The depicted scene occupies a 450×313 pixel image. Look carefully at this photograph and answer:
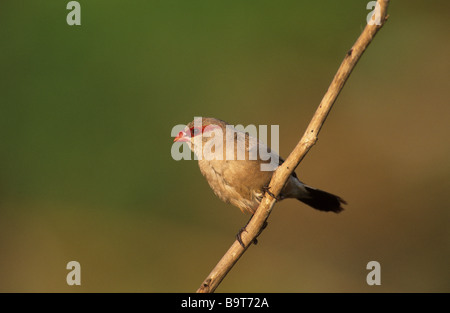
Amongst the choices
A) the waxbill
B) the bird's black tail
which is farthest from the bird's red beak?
the bird's black tail

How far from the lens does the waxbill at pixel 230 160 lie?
3.56 meters

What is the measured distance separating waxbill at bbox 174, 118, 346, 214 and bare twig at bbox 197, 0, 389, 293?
1.47 feet

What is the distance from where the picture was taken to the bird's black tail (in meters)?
4.21

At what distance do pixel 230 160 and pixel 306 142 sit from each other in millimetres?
1021

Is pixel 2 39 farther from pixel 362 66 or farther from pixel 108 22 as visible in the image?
pixel 362 66

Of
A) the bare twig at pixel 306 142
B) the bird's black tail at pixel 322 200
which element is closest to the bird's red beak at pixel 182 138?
the bare twig at pixel 306 142

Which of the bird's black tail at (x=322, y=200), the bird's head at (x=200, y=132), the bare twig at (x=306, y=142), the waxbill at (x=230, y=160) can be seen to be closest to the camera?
the bare twig at (x=306, y=142)

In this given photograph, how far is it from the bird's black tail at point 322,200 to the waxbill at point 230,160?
53 cm

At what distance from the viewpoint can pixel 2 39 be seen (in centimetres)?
627

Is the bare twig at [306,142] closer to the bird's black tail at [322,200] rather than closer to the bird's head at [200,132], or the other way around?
the bird's head at [200,132]

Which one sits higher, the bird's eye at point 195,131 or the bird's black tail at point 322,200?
the bird's eye at point 195,131

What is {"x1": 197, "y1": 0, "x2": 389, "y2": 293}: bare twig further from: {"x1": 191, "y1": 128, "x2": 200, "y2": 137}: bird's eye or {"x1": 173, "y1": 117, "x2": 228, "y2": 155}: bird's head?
{"x1": 191, "y1": 128, "x2": 200, "y2": 137}: bird's eye

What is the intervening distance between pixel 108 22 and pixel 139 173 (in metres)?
1.93

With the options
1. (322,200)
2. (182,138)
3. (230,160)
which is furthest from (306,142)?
(322,200)
